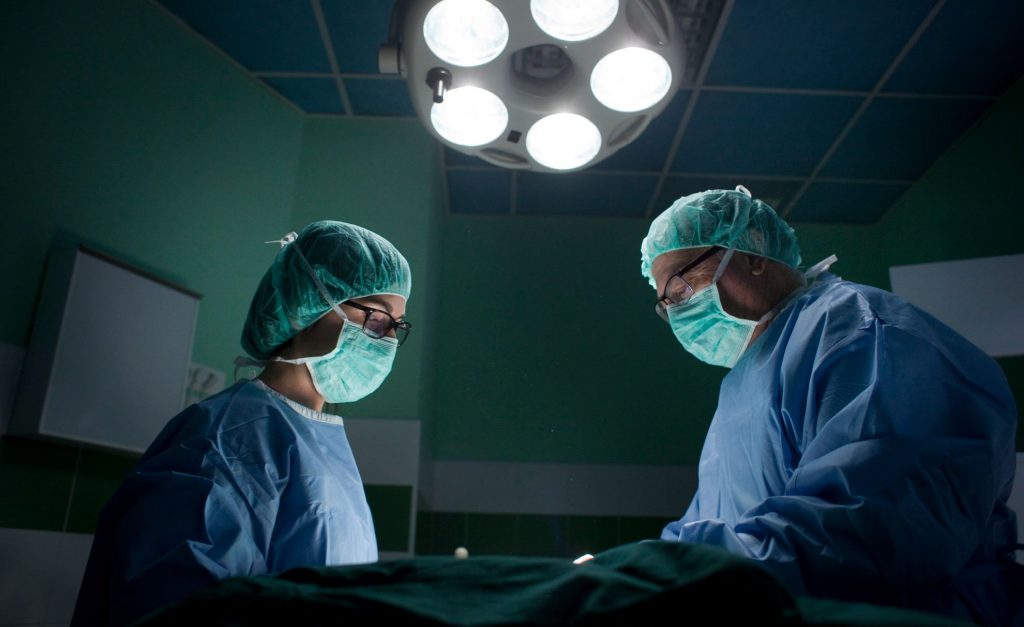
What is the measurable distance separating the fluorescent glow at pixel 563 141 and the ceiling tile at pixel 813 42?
0.93 meters

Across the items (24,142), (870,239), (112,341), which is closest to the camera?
(24,142)

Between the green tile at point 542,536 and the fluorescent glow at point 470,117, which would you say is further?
the green tile at point 542,536

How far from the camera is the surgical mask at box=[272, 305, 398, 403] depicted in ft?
5.30

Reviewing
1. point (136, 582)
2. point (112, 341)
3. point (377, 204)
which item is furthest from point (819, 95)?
point (136, 582)

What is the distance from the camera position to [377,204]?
2.85 meters

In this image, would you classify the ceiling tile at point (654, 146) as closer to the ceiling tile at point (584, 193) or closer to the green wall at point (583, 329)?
the ceiling tile at point (584, 193)

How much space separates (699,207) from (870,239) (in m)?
2.27

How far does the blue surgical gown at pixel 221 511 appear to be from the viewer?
108 cm

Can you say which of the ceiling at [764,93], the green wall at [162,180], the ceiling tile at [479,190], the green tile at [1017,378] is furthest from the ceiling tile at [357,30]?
the green tile at [1017,378]

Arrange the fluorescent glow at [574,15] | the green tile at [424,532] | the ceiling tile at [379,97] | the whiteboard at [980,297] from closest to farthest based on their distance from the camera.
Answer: the fluorescent glow at [574,15] → the whiteboard at [980,297] → the ceiling tile at [379,97] → the green tile at [424,532]

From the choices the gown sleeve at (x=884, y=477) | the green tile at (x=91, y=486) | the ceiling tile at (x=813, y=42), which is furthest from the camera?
the ceiling tile at (x=813, y=42)

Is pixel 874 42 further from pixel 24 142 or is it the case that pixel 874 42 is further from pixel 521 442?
pixel 24 142

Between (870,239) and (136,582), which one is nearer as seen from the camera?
(136,582)

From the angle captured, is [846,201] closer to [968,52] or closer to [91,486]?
[968,52]
